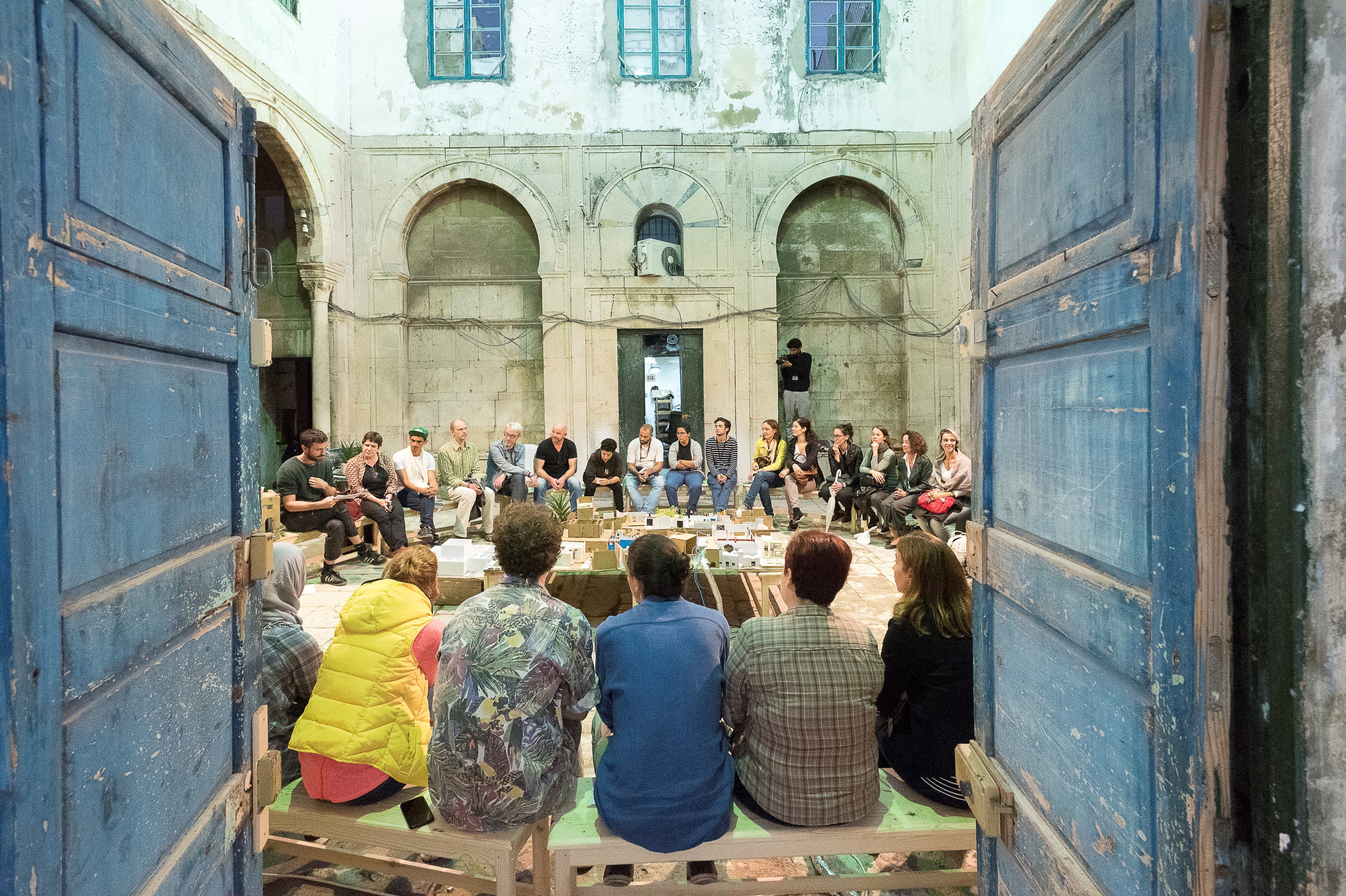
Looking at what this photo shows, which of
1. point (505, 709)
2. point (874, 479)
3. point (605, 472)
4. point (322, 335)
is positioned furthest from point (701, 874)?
point (322, 335)

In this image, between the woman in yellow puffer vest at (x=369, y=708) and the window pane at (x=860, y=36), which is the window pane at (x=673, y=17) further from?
the woman in yellow puffer vest at (x=369, y=708)

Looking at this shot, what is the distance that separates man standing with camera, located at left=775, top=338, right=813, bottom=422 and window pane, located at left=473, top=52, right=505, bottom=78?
18.6 feet

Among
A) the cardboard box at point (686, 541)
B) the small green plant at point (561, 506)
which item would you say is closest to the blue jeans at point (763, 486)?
the small green plant at point (561, 506)

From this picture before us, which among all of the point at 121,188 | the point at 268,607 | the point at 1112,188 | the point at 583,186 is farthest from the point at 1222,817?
the point at 583,186

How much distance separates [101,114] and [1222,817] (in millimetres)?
1953

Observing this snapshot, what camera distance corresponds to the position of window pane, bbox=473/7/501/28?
399 inches

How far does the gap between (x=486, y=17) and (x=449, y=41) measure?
2.05 ft

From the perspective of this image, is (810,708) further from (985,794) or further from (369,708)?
(369,708)

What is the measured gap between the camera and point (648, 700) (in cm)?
194

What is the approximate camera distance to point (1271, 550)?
951 mm

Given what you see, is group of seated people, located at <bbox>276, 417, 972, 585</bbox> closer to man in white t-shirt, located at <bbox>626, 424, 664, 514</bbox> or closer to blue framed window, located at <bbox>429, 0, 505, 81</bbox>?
man in white t-shirt, located at <bbox>626, 424, 664, 514</bbox>

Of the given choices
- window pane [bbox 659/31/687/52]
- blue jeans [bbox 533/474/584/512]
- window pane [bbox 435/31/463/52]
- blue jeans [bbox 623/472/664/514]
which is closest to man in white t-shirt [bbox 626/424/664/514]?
blue jeans [bbox 623/472/664/514]

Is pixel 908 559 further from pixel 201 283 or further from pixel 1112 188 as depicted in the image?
pixel 201 283

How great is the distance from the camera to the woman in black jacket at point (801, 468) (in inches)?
327
